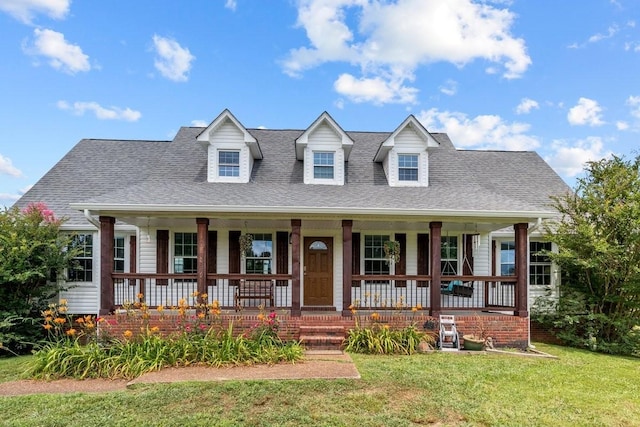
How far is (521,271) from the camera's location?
966cm

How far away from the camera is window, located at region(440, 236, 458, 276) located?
1216cm

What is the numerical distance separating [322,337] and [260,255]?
391 centimetres

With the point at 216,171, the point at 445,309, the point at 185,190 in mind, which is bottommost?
the point at 445,309

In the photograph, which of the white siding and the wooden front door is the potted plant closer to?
the wooden front door

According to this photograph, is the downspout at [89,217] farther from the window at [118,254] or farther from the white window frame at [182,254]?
the white window frame at [182,254]

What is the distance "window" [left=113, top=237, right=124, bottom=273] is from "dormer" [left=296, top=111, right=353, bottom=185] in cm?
623

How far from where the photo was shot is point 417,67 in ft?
59.4

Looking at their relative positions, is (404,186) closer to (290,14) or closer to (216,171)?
(216,171)

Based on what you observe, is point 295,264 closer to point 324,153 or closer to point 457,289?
point 324,153

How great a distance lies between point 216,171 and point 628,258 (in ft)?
37.7

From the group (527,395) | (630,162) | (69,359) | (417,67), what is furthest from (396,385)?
(417,67)

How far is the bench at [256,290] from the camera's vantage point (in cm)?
1038

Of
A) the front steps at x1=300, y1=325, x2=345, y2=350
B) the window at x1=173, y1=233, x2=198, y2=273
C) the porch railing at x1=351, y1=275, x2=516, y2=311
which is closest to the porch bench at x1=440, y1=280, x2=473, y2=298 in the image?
the porch railing at x1=351, y1=275, x2=516, y2=311

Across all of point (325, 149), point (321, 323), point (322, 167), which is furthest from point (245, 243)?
point (325, 149)
